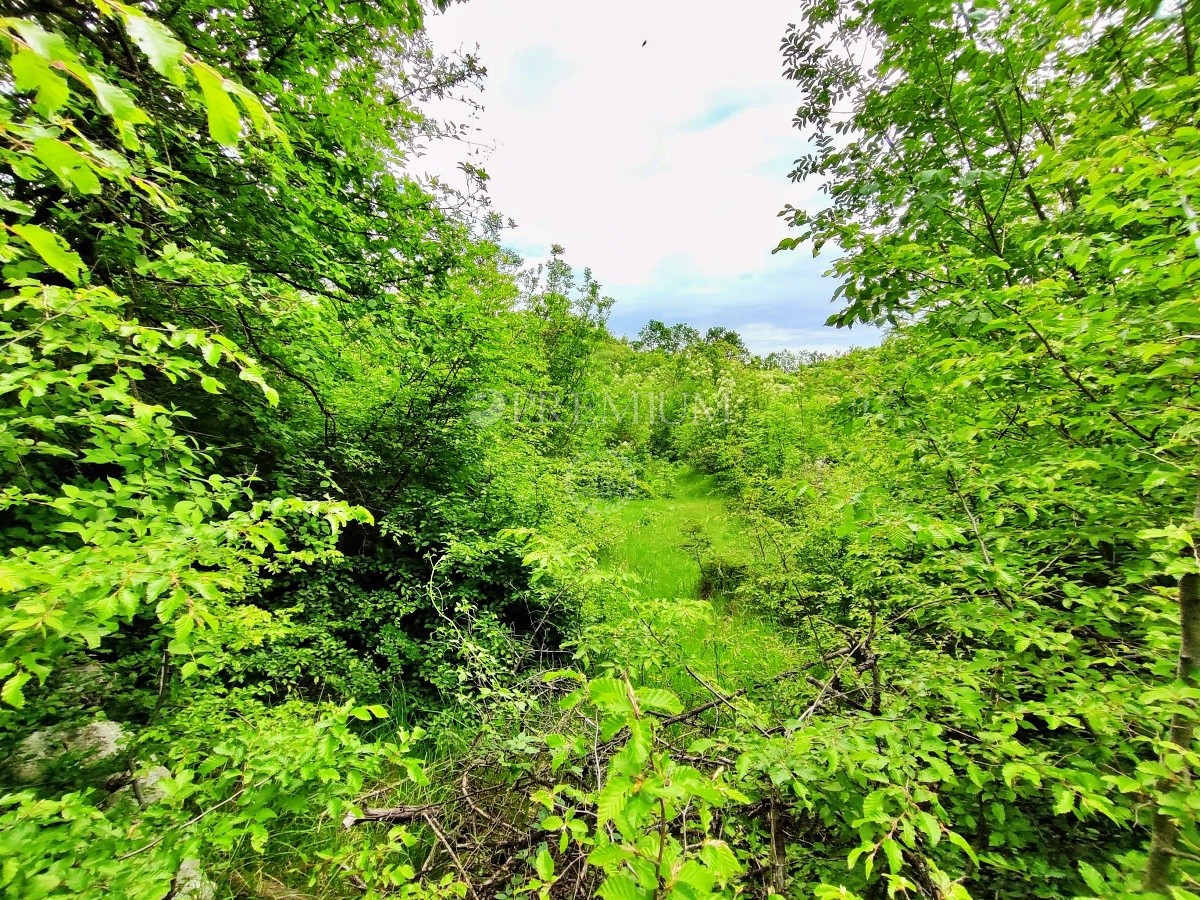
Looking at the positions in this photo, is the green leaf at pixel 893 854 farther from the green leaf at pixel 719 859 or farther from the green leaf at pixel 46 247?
the green leaf at pixel 46 247

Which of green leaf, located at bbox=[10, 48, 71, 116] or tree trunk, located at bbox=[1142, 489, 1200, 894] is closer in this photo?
green leaf, located at bbox=[10, 48, 71, 116]

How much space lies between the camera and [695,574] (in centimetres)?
609

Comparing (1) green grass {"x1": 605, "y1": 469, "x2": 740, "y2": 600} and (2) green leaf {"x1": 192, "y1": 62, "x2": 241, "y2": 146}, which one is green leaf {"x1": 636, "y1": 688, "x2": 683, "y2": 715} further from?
(1) green grass {"x1": 605, "y1": 469, "x2": 740, "y2": 600}

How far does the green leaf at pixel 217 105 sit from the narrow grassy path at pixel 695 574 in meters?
2.15

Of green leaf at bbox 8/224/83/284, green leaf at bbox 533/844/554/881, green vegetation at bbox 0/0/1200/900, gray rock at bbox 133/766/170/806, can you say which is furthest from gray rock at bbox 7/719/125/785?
green leaf at bbox 8/224/83/284

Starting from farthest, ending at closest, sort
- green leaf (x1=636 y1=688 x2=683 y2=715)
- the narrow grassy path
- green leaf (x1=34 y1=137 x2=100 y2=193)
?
1. the narrow grassy path
2. green leaf (x1=636 y1=688 x2=683 y2=715)
3. green leaf (x1=34 y1=137 x2=100 y2=193)

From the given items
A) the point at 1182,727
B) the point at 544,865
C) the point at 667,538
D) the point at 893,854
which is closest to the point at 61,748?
the point at 544,865

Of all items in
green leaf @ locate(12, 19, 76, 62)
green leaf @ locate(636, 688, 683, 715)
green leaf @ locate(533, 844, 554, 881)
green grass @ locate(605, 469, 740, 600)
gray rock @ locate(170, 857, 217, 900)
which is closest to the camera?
green leaf @ locate(12, 19, 76, 62)

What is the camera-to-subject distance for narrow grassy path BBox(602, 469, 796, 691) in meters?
3.04

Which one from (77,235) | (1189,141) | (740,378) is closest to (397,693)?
(77,235)

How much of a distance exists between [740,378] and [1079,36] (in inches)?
415

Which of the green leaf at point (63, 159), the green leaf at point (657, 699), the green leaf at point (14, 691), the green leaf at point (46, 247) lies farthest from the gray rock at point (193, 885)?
the green leaf at point (63, 159)

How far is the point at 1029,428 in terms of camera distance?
2.16m

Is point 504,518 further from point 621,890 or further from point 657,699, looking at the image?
point 621,890
